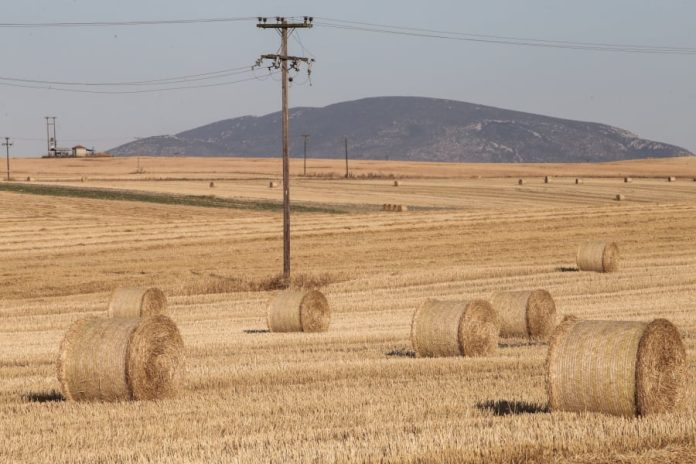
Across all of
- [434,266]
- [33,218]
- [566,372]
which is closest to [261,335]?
[566,372]

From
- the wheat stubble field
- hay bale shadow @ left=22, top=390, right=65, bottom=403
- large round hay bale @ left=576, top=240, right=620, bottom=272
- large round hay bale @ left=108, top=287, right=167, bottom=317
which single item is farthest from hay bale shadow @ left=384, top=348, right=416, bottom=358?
large round hay bale @ left=576, top=240, right=620, bottom=272

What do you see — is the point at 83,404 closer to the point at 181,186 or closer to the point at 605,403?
the point at 605,403

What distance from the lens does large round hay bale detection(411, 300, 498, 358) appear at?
1723 cm

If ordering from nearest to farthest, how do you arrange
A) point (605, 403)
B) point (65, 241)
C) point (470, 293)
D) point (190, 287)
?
point (605, 403) < point (470, 293) < point (190, 287) < point (65, 241)

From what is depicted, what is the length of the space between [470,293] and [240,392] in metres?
16.4

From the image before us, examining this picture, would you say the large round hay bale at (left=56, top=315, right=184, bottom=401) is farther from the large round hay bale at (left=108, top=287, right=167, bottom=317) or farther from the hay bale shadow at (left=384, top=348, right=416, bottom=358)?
the large round hay bale at (left=108, top=287, right=167, bottom=317)

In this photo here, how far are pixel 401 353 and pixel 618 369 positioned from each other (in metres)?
7.09

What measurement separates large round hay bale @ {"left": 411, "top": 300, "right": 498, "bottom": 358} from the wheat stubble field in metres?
0.43

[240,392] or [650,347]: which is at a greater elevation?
[650,347]

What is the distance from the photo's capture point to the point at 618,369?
11234 millimetres

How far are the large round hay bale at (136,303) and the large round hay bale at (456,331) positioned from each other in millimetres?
7685

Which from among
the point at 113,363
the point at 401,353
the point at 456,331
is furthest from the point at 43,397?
the point at 456,331

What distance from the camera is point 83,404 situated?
13.1 m

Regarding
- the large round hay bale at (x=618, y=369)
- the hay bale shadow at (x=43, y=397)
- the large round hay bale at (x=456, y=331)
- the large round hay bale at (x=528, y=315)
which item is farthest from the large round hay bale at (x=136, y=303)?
the large round hay bale at (x=618, y=369)
